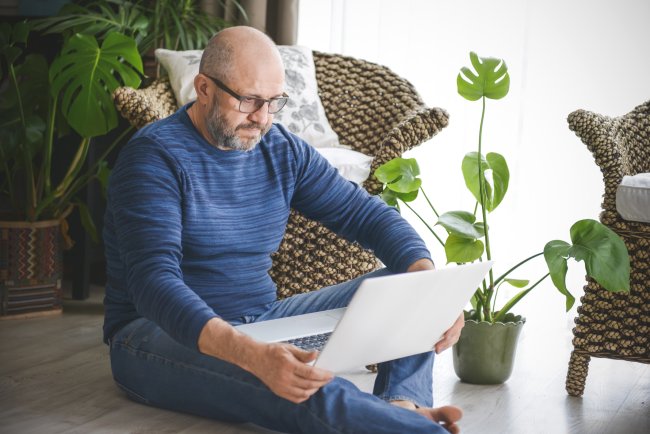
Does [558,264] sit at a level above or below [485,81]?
below

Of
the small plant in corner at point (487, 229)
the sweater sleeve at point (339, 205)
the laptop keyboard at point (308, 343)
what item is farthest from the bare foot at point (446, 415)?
the small plant in corner at point (487, 229)

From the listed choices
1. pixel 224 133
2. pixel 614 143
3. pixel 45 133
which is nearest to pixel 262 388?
pixel 224 133

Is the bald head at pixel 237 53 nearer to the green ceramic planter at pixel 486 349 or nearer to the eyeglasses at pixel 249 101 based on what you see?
the eyeglasses at pixel 249 101

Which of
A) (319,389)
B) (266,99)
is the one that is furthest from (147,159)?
(319,389)

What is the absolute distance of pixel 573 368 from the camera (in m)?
2.13

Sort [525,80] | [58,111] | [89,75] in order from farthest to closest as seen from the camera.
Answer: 1. [525,80]
2. [58,111]
3. [89,75]

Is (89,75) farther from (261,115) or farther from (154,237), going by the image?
(154,237)

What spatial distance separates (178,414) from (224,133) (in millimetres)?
585

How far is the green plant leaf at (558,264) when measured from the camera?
200 centimetres

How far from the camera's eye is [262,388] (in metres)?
1.55

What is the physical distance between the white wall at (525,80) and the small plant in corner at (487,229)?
923 millimetres

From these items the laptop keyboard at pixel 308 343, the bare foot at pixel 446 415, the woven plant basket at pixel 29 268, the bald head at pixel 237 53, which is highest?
the bald head at pixel 237 53

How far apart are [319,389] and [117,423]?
0.51 m

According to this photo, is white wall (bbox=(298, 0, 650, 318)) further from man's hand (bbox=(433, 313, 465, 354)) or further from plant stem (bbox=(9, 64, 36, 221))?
man's hand (bbox=(433, 313, 465, 354))
